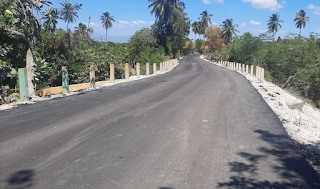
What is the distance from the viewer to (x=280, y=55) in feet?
103

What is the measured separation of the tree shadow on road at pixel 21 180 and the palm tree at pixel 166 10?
5747cm

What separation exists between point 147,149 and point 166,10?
5820 cm

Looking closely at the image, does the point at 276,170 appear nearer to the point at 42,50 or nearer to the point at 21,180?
the point at 21,180

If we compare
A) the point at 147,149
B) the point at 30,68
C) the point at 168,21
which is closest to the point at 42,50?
the point at 30,68

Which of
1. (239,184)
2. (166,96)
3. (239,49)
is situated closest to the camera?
(239,184)

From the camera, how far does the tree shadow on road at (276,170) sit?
3.93m

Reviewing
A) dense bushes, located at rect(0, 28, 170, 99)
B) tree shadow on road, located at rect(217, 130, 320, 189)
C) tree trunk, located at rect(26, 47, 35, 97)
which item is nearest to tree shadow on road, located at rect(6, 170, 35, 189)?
tree shadow on road, located at rect(217, 130, 320, 189)

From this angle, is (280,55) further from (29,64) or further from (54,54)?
(29,64)

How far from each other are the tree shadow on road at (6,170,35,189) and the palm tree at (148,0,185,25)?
57469mm

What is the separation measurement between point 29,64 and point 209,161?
8.74 metres

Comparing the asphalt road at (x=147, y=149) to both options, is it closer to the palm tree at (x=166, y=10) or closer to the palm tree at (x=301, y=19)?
the palm tree at (x=166, y=10)

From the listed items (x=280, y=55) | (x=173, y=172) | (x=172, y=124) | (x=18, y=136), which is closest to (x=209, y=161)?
(x=173, y=172)

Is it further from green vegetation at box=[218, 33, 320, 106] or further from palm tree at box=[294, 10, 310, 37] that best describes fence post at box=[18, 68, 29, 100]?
palm tree at box=[294, 10, 310, 37]

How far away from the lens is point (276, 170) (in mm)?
4406
